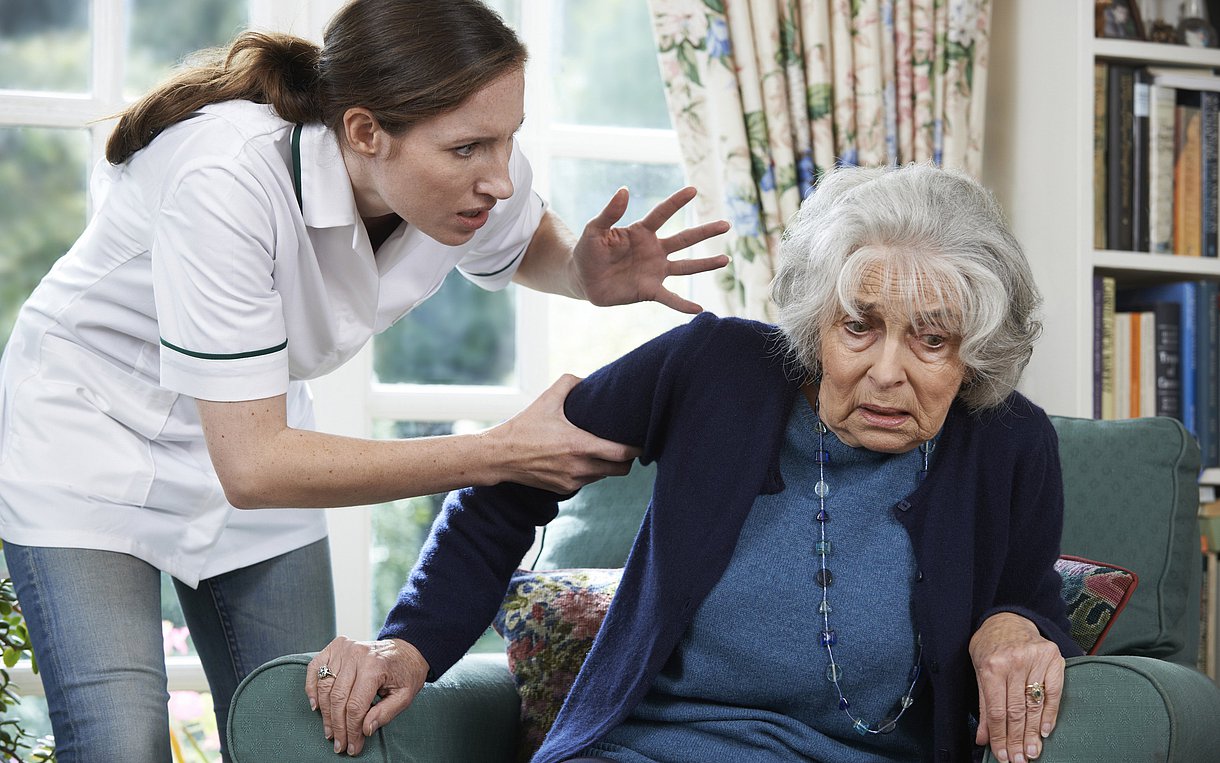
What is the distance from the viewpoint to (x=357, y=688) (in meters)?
1.29

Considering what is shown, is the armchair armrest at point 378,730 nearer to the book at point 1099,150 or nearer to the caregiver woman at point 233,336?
the caregiver woman at point 233,336

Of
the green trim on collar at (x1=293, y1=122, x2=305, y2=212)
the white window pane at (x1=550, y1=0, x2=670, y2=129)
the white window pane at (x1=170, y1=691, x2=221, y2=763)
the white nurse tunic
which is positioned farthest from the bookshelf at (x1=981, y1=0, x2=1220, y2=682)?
the white window pane at (x1=170, y1=691, x2=221, y2=763)

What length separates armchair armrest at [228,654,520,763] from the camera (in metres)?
1.29

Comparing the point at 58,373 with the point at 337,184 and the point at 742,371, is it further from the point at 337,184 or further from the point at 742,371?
the point at 742,371

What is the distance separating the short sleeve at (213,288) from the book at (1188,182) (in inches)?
77.1

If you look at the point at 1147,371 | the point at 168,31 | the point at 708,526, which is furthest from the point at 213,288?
the point at 1147,371

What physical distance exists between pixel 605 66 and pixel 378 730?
6.15 feet

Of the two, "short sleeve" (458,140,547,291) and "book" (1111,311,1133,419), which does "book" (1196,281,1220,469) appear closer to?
"book" (1111,311,1133,419)

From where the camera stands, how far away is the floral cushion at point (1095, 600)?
60.0 inches

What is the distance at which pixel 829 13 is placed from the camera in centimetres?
256

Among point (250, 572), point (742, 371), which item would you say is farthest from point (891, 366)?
point (250, 572)

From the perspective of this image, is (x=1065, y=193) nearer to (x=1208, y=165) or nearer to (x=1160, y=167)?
(x=1160, y=167)

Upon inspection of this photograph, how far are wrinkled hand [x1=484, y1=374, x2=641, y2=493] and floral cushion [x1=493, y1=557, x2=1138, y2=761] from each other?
295 millimetres

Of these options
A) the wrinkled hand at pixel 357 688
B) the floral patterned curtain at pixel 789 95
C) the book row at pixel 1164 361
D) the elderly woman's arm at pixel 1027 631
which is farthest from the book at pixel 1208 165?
the wrinkled hand at pixel 357 688
